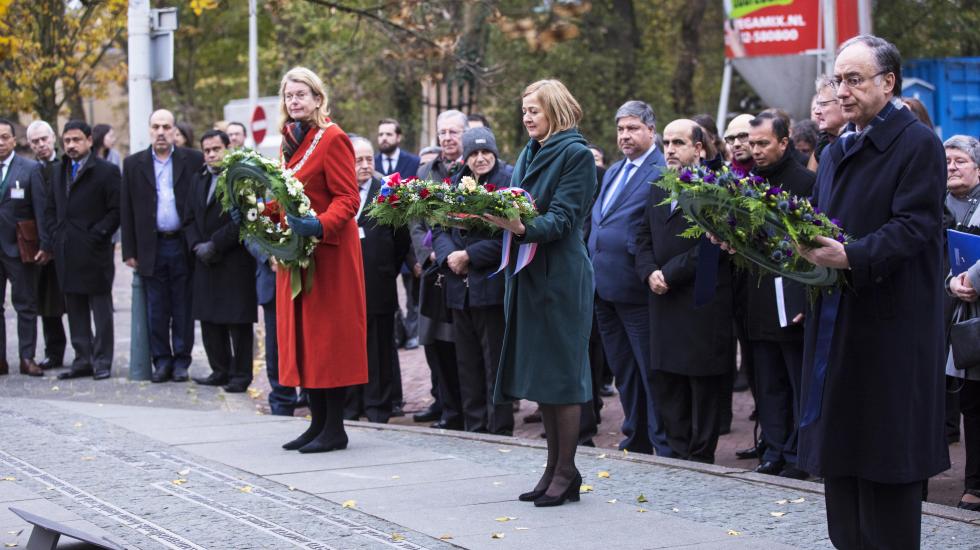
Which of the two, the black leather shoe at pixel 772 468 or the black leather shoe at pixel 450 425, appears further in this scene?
the black leather shoe at pixel 450 425

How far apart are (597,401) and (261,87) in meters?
36.2

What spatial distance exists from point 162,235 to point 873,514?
8243mm

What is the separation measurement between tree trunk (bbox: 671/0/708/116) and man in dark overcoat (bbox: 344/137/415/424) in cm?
1926

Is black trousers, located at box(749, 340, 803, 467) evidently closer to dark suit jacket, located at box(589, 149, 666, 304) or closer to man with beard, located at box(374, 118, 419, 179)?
dark suit jacket, located at box(589, 149, 666, 304)

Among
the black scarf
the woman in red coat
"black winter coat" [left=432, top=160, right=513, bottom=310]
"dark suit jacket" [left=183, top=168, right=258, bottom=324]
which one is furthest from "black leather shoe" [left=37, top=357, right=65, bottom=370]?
the black scarf

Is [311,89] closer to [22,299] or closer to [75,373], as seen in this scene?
[75,373]

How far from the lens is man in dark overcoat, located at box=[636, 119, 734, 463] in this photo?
8.48 m

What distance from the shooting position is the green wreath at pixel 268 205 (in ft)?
26.2

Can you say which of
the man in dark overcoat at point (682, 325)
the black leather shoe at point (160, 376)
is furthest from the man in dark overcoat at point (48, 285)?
the man in dark overcoat at point (682, 325)

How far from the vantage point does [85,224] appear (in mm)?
12430

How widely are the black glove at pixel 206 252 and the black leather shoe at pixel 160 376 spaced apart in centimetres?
121

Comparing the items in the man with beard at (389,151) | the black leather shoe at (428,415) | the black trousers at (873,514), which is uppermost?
the man with beard at (389,151)

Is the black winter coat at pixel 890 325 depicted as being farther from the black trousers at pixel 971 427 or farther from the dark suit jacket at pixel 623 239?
the dark suit jacket at pixel 623 239

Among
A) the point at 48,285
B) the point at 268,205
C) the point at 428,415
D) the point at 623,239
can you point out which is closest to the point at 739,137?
the point at 623,239
